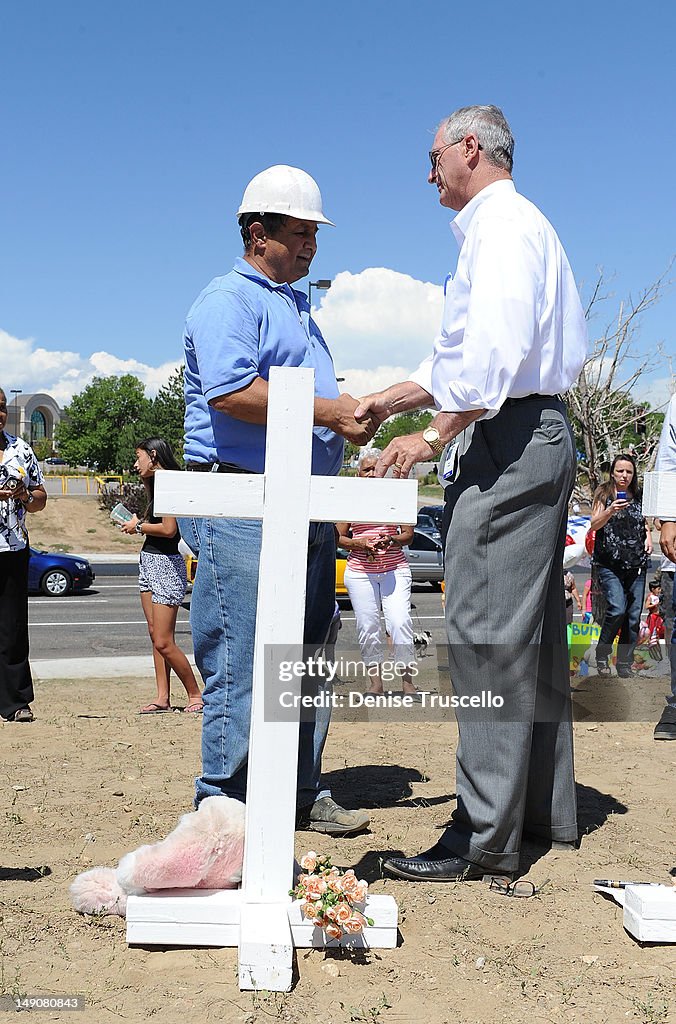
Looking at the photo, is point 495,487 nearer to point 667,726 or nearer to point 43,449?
point 667,726

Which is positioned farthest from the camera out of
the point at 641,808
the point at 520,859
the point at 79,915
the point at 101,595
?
the point at 101,595

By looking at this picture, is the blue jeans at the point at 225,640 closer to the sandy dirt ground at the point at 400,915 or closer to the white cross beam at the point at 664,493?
the sandy dirt ground at the point at 400,915

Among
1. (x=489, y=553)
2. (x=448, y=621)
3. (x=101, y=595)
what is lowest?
(x=101, y=595)

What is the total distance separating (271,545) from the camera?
9.18ft

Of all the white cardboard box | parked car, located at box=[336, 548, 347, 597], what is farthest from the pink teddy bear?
parked car, located at box=[336, 548, 347, 597]

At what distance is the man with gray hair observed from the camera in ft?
10.4

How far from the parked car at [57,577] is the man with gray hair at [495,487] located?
1640 centimetres

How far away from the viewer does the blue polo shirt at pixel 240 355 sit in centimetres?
332

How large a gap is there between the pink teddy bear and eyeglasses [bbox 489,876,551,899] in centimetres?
86

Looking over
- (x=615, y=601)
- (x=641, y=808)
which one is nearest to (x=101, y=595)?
(x=615, y=601)

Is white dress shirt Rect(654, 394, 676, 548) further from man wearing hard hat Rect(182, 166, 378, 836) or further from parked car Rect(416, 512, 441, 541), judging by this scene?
parked car Rect(416, 512, 441, 541)

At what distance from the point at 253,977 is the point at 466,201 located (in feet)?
8.07

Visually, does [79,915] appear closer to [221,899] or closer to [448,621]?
[221,899]

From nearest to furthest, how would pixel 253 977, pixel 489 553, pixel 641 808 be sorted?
pixel 253 977, pixel 489 553, pixel 641 808
